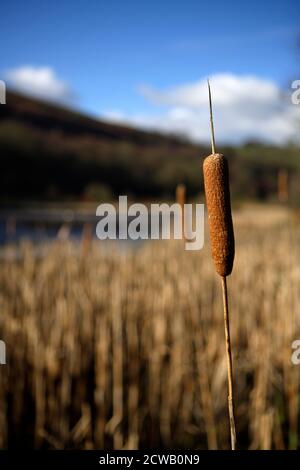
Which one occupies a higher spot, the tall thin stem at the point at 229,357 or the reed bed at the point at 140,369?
the tall thin stem at the point at 229,357

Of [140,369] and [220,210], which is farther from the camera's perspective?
[140,369]

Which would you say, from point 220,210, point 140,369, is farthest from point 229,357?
point 140,369

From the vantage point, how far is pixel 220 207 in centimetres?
34

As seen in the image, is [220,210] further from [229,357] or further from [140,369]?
[140,369]

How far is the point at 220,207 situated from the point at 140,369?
2536mm

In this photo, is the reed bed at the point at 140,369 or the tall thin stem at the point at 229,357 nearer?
the tall thin stem at the point at 229,357

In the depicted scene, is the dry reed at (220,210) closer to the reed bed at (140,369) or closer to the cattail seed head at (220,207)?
the cattail seed head at (220,207)

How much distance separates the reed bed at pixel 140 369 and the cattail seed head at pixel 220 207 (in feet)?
5.70

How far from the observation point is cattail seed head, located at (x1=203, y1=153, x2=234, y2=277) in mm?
340

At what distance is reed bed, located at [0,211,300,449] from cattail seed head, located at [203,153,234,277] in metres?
1.74

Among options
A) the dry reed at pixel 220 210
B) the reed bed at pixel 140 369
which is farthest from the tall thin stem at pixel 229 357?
the reed bed at pixel 140 369

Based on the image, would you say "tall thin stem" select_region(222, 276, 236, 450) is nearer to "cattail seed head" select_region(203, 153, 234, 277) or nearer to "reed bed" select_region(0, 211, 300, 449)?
"cattail seed head" select_region(203, 153, 234, 277)

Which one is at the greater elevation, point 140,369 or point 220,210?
point 220,210

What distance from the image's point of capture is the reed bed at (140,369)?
2301 millimetres
